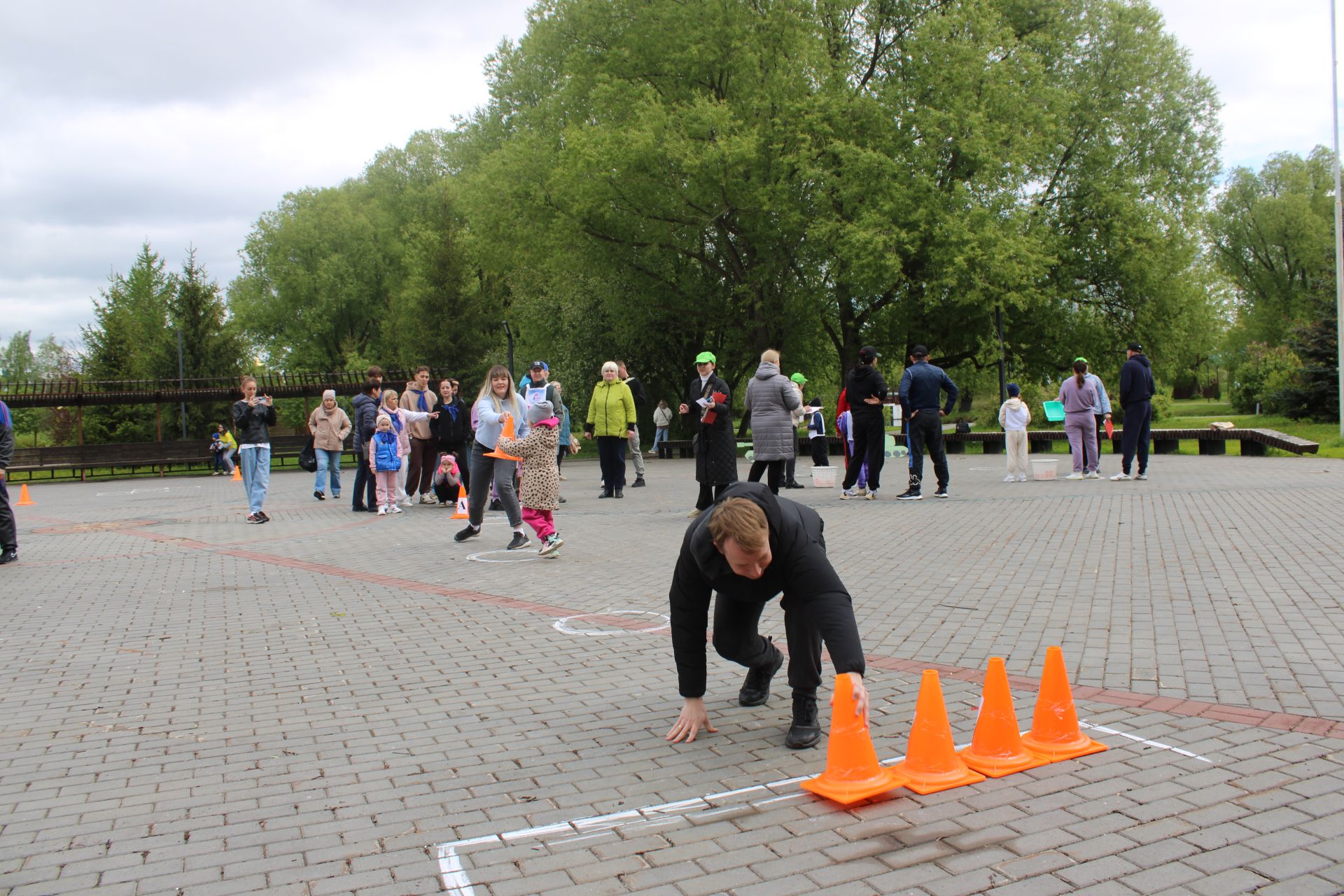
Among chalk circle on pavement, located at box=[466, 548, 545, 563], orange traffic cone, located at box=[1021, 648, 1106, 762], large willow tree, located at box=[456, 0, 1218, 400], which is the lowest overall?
chalk circle on pavement, located at box=[466, 548, 545, 563]

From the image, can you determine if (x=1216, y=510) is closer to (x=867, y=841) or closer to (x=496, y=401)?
(x=496, y=401)

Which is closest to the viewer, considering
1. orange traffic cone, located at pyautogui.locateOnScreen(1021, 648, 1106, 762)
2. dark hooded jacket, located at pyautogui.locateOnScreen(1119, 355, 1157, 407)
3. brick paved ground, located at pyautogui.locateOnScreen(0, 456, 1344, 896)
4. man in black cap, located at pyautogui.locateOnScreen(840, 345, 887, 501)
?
brick paved ground, located at pyautogui.locateOnScreen(0, 456, 1344, 896)

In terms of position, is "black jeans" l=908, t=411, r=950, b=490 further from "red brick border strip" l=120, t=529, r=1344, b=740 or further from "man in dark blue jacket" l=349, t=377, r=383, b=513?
"red brick border strip" l=120, t=529, r=1344, b=740

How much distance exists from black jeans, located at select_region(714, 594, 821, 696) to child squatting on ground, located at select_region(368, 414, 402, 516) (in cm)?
1082

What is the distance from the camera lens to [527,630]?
6785mm

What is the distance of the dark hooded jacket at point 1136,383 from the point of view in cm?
1491

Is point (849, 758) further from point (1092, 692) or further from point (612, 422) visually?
point (612, 422)

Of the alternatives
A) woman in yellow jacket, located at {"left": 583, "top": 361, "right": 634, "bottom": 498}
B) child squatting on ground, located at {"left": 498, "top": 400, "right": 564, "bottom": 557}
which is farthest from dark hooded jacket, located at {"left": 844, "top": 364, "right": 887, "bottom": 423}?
child squatting on ground, located at {"left": 498, "top": 400, "right": 564, "bottom": 557}

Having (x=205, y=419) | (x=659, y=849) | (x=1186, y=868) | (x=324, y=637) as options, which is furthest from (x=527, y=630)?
(x=205, y=419)

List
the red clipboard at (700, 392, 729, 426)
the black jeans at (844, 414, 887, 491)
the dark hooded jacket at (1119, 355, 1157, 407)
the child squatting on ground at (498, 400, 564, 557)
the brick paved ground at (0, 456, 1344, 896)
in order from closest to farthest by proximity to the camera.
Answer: the brick paved ground at (0, 456, 1344, 896)
the child squatting on ground at (498, 400, 564, 557)
the red clipboard at (700, 392, 729, 426)
the black jeans at (844, 414, 887, 491)
the dark hooded jacket at (1119, 355, 1157, 407)

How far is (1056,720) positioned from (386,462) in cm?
1225

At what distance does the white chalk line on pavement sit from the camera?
10.9 ft

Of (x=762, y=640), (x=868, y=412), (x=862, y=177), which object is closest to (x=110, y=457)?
(x=862, y=177)

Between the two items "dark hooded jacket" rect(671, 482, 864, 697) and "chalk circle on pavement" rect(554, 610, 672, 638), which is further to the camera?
"chalk circle on pavement" rect(554, 610, 672, 638)
